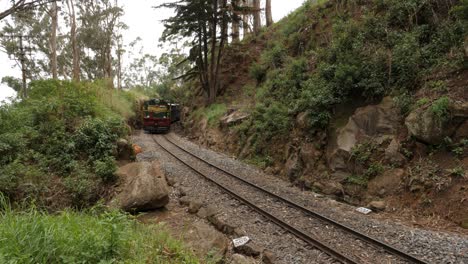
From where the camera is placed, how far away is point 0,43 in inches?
1045

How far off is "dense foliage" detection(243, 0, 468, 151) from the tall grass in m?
6.79

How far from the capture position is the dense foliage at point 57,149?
22.6ft

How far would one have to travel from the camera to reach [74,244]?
3258 millimetres

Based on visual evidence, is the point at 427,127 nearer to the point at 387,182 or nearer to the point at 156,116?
the point at 387,182

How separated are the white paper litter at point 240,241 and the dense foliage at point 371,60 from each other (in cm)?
493

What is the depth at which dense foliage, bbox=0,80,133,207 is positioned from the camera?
6.89 metres

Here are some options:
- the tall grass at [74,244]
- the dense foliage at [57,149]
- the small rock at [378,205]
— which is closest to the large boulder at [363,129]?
the small rock at [378,205]

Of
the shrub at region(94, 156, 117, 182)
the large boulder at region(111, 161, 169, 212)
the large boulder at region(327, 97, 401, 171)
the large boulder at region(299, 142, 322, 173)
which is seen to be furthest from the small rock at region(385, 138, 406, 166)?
the shrub at region(94, 156, 117, 182)

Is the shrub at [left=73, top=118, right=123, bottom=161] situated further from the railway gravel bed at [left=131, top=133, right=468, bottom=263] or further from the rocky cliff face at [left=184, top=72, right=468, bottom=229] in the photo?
the rocky cliff face at [left=184, top=72, right=468, bottom=229]

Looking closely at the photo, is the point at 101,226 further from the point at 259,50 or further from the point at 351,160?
the point at 259,50

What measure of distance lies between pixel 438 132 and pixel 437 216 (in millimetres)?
1920

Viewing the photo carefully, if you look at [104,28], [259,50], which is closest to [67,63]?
[104,28]

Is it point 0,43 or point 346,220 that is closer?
point 346,220

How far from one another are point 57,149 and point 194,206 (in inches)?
171
